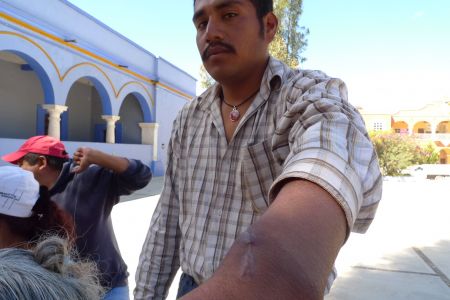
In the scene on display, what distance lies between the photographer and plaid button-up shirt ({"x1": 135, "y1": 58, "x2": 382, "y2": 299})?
1.86 ft

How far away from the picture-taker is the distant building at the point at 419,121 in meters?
32.9

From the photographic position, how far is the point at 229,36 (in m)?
1.04

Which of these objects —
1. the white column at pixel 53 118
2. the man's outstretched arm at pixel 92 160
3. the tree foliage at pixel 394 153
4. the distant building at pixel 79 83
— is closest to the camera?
the man's outstretched arm at pixel 92 160

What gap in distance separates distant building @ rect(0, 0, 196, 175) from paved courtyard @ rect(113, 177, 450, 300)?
338 centimetres

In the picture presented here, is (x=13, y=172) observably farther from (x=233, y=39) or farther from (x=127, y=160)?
(x=233, y=39)

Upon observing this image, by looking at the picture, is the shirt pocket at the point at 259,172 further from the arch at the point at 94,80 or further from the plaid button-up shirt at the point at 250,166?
the arch at the point at 94,80

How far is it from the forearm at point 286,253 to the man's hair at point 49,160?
69.1 inches

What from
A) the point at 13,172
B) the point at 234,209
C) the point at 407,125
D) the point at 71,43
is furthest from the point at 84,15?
the point at 407,125

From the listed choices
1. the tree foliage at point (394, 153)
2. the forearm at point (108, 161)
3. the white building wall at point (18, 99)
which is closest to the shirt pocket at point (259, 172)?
the forearm at point (108, 161)

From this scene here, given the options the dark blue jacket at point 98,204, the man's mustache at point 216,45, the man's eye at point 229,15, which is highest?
the man's eye at point 229,15

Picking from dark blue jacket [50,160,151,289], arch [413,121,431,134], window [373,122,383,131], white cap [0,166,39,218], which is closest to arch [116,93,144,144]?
dark blue jacket [50,160,151,289]

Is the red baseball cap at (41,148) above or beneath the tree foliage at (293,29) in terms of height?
beneath

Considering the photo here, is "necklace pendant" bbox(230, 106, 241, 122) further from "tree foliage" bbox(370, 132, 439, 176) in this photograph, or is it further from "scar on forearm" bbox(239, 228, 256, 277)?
"tree foliage" bbox(370, 132, 439, 176)

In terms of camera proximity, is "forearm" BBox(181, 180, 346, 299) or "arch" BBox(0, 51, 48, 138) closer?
"forearm" BBox(181, 180, 346, 299)
